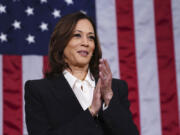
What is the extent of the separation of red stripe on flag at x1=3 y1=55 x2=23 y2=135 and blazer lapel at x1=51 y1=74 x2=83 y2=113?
76 centimetres

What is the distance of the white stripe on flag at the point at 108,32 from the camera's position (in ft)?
6.84

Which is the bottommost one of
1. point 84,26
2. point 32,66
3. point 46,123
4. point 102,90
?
point 46,123

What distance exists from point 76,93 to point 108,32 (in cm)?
99

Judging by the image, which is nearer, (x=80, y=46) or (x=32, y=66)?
(x=80, y=46)

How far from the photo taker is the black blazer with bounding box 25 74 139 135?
1.07 m

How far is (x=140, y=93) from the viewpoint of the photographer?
2119mm

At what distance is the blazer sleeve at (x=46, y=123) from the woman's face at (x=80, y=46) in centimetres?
19

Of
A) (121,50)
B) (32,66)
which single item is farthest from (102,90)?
(121,50)

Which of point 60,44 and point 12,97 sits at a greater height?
point 60,44

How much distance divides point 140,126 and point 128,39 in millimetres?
573

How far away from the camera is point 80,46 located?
4.10 ft

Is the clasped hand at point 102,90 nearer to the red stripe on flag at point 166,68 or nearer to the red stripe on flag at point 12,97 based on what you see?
the red stripe on flag at point 12,97

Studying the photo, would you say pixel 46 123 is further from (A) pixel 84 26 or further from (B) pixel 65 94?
(A) pixel 84 26

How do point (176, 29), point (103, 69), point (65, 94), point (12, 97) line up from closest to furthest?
point (103, 69) → point (65, 94) → point (12, 97) → point (176, 29)
